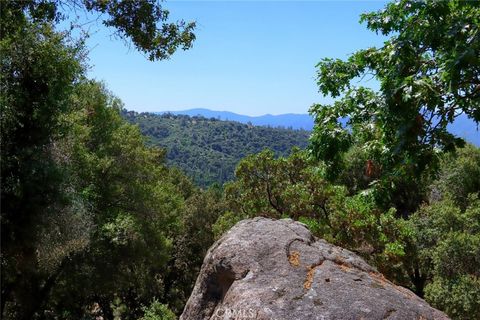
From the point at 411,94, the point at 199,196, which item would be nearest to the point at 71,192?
the point at 411,94

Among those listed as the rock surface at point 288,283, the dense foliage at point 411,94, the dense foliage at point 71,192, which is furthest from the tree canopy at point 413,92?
the dense foliage at point 71,192

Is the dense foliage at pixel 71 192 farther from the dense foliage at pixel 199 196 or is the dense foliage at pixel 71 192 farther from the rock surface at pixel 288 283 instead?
the rock surface at pixel 288 283

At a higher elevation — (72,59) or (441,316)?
(72,59)

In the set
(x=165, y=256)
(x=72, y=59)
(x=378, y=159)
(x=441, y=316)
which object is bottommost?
(x=165, y=256)

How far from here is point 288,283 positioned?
7508 millimetres

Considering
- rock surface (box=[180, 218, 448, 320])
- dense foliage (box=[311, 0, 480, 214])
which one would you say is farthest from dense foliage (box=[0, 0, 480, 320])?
rock surface (box=[180, 218, 448, 320])

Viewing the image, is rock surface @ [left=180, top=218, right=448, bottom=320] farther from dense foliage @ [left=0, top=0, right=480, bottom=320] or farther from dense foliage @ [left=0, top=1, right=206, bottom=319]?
Result: dense foliage @ [left=0, top=1, right=206, bottom=319]

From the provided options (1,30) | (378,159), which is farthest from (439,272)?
(1,30)

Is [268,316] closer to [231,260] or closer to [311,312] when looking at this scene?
[311,312]

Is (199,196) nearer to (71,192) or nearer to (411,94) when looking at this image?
(71,192)

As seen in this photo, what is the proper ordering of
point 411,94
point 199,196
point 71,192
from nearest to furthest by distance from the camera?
point 411,94, point 71,192, point 199,196

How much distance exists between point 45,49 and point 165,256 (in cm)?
1980

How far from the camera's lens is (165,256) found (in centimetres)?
2802

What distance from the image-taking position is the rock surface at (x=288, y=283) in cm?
696
